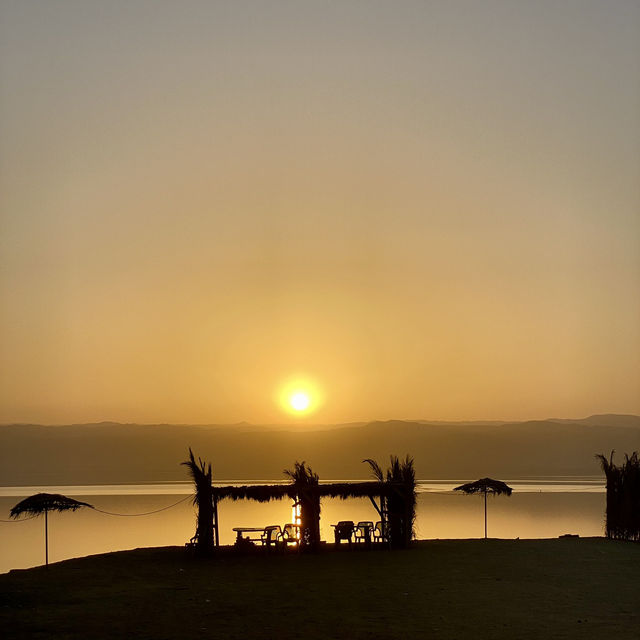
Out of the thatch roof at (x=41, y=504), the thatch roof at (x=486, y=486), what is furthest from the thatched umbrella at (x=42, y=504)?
the thatch roof at (x=486, y=486)

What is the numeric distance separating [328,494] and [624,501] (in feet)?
28.5

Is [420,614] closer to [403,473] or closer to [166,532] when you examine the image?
[403,473]

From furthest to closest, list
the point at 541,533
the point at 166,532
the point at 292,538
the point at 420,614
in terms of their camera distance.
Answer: the point at 166,532 < the point at 541,533 < the point at 292,538 < the point at 420,614

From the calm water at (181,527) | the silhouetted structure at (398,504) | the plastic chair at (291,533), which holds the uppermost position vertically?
the silhouetted structure at (398,504)

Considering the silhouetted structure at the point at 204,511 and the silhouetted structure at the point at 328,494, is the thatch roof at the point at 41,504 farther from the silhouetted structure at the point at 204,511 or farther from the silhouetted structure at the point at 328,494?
the silhouetted structure at the point at 328,494

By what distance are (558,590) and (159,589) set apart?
7492mm

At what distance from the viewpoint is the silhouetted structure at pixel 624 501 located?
2794 centimetres

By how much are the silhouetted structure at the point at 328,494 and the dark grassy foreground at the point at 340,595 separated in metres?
1.60

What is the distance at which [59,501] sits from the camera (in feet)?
81.1

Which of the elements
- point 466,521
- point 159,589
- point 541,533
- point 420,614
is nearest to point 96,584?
point 159,589

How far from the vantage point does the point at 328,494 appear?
90.0 ft

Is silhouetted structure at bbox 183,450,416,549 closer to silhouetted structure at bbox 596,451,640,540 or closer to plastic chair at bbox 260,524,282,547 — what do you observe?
→ plastic chair at bbox 260,524,282,547

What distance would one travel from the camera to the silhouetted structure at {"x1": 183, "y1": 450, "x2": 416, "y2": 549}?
2666cm

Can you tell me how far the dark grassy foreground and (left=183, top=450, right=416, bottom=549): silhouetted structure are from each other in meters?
1.60
